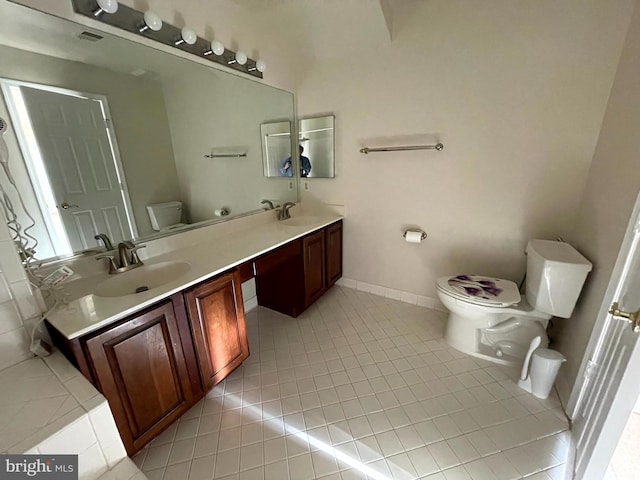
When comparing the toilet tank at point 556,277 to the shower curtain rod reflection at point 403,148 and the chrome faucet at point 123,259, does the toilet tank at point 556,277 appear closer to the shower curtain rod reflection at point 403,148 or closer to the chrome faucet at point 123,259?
the shower curtain rod reflection at point 403,148

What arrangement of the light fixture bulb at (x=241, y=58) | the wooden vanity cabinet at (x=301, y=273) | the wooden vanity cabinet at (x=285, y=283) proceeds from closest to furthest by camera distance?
the light fixture bulb at (x=241, y=58)
the wooden vanity cabinet at (x=285, y=283)
the wooden vanity cabinet at (x=301, y=273)

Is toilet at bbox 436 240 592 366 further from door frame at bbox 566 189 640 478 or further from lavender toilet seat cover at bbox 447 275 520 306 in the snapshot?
door frame at bbox 566 189 640 478

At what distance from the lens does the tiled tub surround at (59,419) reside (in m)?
0.79

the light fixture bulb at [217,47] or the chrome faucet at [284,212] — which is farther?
the chrome faucet at [284,212]

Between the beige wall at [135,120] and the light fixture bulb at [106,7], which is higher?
the light fixture bulb at [106,7]

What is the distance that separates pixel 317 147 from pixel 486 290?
72.5 inches

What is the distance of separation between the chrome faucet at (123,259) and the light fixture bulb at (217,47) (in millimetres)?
1302

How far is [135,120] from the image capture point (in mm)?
1532

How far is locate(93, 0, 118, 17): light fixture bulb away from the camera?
3.92 ft

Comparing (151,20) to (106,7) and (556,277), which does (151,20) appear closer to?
(106,7)

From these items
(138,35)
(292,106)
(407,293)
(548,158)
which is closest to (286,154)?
(292,106)

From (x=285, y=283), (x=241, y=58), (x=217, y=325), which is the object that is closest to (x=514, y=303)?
(x=285, y=283)

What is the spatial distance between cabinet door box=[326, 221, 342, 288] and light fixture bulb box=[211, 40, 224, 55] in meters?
1.49

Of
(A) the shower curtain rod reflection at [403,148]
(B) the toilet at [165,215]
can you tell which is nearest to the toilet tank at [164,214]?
(B) the toilet at [165,215]
